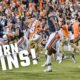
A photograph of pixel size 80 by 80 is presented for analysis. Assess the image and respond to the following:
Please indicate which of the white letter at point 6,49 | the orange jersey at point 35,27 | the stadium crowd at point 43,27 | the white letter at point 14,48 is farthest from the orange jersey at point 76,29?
the orange jersey at point 35,27

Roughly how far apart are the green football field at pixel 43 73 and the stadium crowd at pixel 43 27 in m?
0.36

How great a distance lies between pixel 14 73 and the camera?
11766 mm

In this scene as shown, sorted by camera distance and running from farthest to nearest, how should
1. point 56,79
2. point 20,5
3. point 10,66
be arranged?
point 20,5, point 10,66, point 56,79

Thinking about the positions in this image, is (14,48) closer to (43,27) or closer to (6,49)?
(6,49)

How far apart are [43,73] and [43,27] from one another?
944 cm

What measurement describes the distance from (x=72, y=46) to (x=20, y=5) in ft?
34.1

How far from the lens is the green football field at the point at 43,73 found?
1077 cm

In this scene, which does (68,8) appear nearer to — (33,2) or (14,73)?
(33,2)

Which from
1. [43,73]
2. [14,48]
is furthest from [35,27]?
[43,73]

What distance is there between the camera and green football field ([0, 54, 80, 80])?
424 inches

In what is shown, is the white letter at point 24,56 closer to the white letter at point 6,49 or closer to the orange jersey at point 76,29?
the white letter at point 6,49

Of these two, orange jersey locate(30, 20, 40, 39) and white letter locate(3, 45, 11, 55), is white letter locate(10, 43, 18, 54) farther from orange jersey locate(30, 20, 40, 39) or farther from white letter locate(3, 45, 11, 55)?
Answer: orange jersey locate(30, 20, 40, 39)

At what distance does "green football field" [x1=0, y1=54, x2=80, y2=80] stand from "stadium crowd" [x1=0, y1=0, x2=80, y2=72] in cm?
36

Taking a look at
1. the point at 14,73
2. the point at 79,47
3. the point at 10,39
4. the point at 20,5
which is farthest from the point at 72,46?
the point at 20,5
